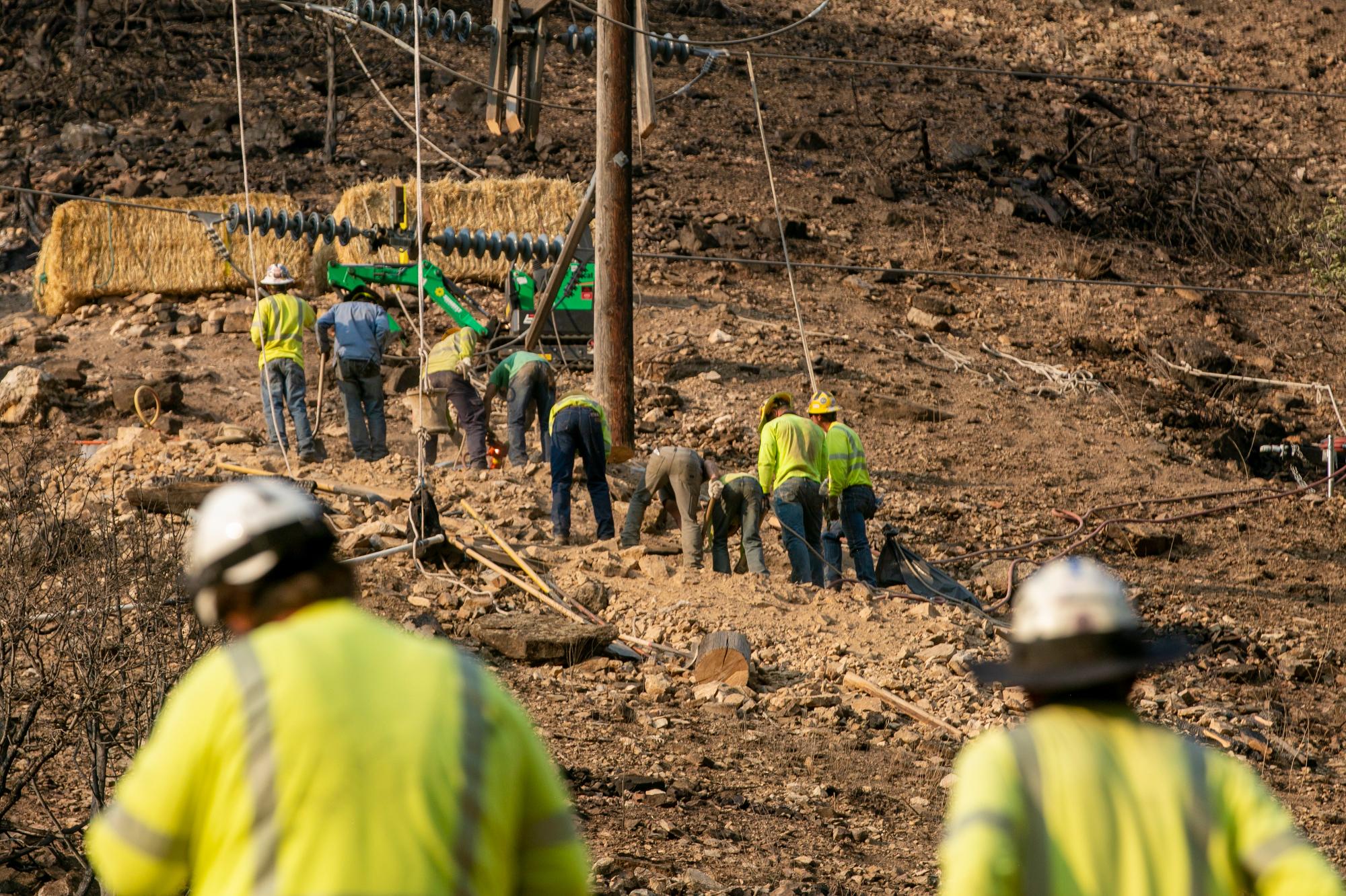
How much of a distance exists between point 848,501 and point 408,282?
274 inches

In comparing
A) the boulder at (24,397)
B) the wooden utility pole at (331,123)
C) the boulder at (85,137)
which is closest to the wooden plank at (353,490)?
the boulder at (24,397)

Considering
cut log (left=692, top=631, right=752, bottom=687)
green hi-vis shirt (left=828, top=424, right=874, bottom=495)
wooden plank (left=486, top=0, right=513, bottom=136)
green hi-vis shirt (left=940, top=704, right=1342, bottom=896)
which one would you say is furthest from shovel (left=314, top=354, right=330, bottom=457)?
green hi-vis shirt (left=940, top=704, right=1342, bottom=896)

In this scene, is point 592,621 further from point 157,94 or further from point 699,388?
point 157,94

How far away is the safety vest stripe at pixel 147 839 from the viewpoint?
260cm

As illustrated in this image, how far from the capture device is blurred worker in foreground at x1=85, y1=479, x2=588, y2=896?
8.30ft

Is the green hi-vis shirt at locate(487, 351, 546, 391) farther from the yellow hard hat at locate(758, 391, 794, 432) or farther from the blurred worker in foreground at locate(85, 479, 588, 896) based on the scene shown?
the blurred worker in foreground at locate(85, 479, 588, 896)

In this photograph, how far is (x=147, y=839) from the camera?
261 cm

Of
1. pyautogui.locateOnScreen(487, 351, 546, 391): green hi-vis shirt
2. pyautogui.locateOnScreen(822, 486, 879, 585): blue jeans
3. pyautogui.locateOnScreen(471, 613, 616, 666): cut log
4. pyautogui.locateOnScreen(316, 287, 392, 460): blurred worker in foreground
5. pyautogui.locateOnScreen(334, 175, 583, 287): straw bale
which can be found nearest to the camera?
pyautogui.locateOnScreen(471, 613, 616, 666): cut log

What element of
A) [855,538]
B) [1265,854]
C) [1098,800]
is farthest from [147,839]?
→ [855,538]

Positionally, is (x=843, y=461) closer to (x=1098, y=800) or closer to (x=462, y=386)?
(x=462, y=386)

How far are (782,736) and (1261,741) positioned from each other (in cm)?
358

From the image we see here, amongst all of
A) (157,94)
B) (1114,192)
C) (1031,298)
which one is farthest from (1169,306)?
(157,94)

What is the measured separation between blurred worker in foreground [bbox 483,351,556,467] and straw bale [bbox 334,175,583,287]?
7.50 m

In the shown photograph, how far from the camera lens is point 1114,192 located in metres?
29.6
